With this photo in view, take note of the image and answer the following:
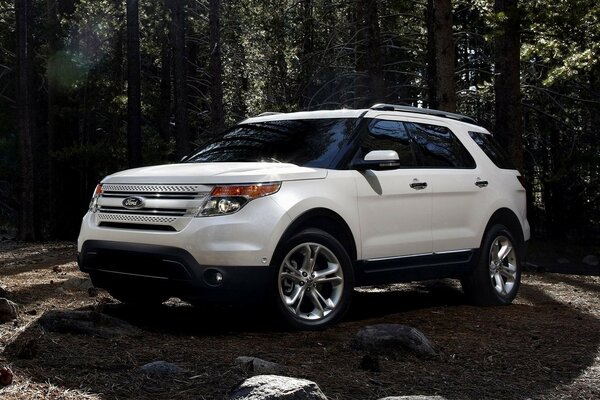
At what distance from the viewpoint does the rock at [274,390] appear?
4488mm

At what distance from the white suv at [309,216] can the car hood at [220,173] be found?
1cm

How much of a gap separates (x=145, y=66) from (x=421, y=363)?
31.6m

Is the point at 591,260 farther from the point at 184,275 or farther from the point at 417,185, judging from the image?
the point at 184,275

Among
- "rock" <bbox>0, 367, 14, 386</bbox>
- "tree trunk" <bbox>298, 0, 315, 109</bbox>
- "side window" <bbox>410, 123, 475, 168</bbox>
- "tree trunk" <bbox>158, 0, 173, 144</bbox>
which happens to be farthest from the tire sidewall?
"tree trunk" <bbox>158, 0, 173, 144</bbox>

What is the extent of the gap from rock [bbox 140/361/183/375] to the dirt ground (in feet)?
0.19

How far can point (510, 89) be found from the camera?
18703 mm

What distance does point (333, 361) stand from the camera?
6.09 m

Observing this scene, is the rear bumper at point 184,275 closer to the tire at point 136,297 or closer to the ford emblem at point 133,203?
the ford emblem at point 133,203

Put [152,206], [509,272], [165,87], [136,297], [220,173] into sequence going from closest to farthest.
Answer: [220,173] → [152,206] → [136,297] → [509,272] → [165,87]

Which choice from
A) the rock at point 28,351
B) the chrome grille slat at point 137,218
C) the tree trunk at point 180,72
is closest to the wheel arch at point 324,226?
the chrome grille slat at point 137,218

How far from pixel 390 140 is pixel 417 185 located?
52 centimetres

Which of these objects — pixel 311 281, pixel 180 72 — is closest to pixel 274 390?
pixel 311 281

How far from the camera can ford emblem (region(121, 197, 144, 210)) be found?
702 centimetres

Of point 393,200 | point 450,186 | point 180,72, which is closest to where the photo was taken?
point 393,200
